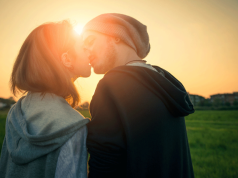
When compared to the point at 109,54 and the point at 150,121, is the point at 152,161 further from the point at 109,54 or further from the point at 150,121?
the point at 109,54

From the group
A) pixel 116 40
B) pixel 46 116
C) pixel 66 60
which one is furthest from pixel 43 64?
pixel 116 40

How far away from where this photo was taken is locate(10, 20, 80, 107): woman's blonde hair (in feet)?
4.50

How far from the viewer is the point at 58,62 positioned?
57.5 inches

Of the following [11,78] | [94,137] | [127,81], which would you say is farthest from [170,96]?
[11,78]

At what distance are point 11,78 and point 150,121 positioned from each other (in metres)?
1.63

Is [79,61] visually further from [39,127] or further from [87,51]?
[39,127]

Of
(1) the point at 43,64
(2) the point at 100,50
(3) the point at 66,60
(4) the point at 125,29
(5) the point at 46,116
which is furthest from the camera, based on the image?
(2) the point at 100,50

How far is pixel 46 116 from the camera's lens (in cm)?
115

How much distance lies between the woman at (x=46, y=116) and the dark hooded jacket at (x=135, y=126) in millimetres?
167

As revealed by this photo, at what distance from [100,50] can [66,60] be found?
0.60m

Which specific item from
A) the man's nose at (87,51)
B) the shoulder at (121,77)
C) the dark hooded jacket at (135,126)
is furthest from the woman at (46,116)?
the shoulder at (121,77)

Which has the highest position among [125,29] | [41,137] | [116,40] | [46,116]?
[125,29]

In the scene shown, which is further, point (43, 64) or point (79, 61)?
point (79, 61)

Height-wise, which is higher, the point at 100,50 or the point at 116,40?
the point at 116,40
